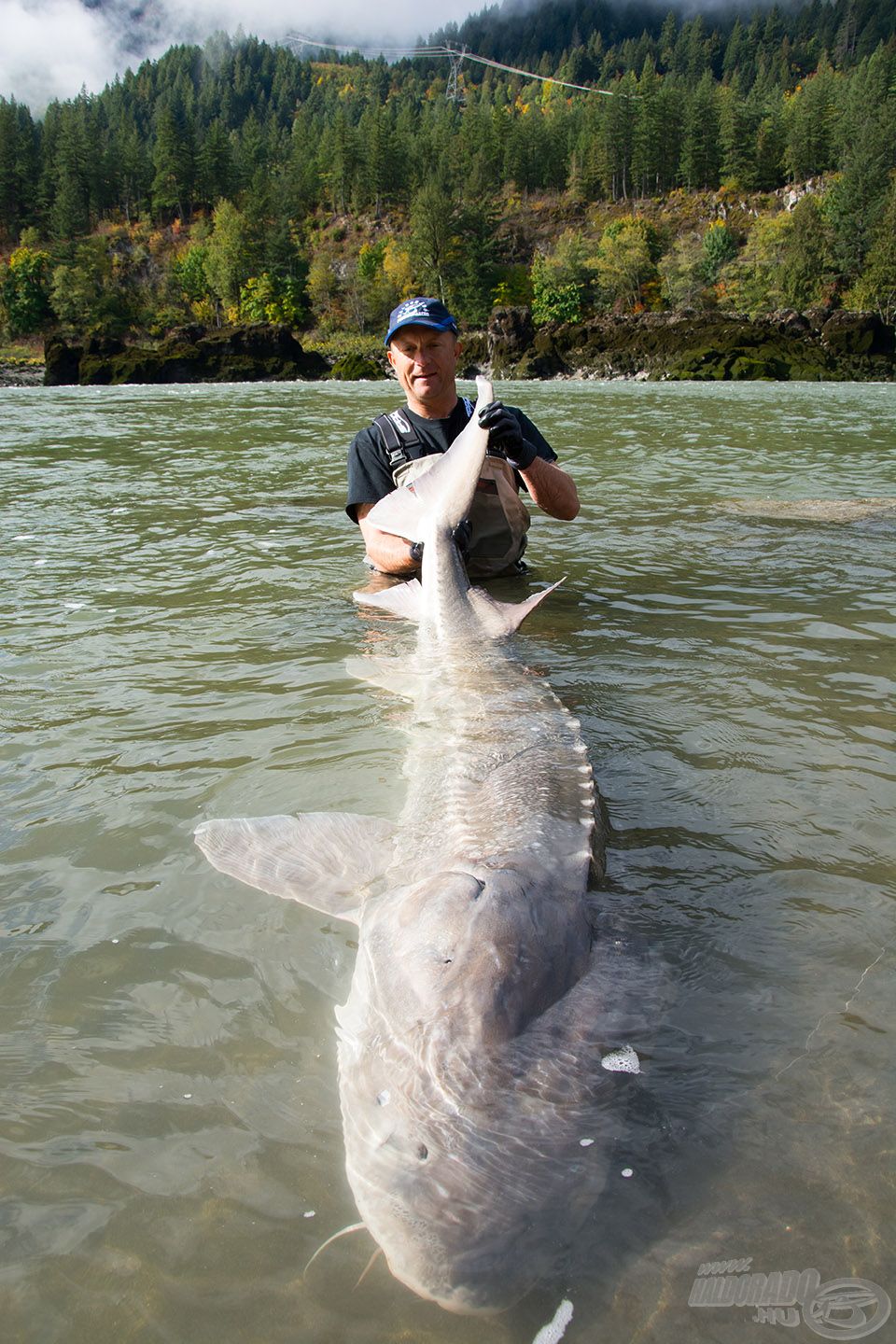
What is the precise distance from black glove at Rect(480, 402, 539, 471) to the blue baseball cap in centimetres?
81

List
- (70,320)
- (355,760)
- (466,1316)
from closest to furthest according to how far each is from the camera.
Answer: (466,1316), (355,760), (70,320)

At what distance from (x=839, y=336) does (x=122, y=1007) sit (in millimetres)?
56783

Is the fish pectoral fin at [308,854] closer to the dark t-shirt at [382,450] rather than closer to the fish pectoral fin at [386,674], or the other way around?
the fish pectoral fin at [386,674]

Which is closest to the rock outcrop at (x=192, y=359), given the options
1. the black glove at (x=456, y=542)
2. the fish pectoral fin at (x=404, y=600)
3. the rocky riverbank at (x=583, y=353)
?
the rocky riverbank at (x=583, y=353)

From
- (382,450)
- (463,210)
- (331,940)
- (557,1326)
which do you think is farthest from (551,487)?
(463,210)

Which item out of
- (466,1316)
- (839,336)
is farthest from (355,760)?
(839,336)

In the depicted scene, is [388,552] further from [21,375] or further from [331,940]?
[21,375]

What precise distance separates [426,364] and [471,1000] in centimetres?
484

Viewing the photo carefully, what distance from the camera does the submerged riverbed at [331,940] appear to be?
1.72 m

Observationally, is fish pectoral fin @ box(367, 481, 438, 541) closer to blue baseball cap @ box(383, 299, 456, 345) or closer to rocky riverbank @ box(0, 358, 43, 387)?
blue baseball cap @ box(383, 299, 456, 345)

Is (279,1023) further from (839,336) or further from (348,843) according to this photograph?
(839,336)

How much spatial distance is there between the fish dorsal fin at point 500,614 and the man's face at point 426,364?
183 cm

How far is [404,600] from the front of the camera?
5312 millimetres

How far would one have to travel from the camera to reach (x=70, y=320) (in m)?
101
